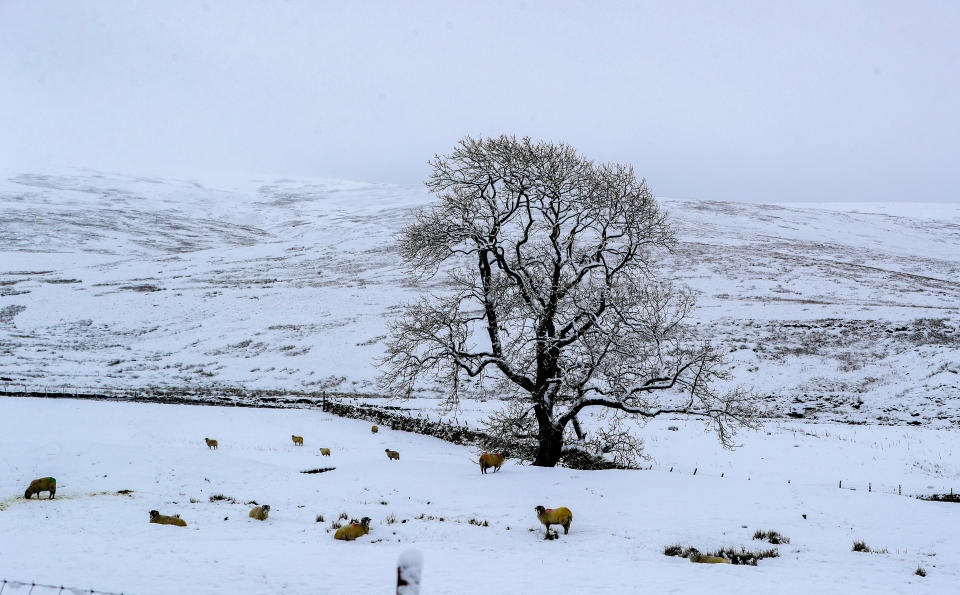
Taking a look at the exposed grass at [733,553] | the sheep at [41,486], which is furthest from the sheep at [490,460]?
the sheep at [41,486]

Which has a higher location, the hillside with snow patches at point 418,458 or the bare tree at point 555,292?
the bare tree at point 555,292

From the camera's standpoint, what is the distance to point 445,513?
13.3 m

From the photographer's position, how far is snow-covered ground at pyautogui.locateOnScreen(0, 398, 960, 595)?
8.45 meters

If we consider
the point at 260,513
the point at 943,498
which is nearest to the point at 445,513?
the point at 260,513

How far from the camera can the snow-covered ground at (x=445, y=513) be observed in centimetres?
845

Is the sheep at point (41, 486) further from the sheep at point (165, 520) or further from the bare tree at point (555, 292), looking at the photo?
the bare tree at point (555, 292)

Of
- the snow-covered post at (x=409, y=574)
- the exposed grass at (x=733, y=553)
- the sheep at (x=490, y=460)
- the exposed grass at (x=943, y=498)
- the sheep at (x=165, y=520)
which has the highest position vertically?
the snow-covered post at (x=409, y=574)

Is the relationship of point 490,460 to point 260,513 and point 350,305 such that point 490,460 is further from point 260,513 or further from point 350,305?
point 350,305

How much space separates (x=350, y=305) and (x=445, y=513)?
137ft

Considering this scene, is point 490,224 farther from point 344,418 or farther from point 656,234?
point 344,418

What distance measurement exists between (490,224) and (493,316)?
9.73 feet

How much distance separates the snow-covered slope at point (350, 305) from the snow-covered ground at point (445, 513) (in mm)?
11236

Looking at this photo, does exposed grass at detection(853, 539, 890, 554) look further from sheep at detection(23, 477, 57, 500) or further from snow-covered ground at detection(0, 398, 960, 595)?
sheep at detection(23, 477, 57, 500)

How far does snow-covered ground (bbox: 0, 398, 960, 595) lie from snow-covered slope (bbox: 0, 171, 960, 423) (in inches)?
442
